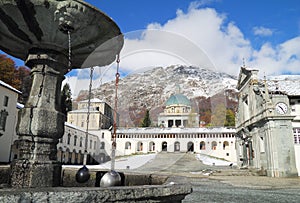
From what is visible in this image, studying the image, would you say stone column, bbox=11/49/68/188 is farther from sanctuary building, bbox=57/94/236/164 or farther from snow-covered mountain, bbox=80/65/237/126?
sanctuary building, bbox=57/94/236/164

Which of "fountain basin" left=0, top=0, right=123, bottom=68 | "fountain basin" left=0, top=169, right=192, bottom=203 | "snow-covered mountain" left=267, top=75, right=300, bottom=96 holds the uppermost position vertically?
"snow-covered mountain" left=267, top=75, right=300, bottom=96

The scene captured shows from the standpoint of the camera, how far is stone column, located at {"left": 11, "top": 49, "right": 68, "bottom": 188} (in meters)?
4.53

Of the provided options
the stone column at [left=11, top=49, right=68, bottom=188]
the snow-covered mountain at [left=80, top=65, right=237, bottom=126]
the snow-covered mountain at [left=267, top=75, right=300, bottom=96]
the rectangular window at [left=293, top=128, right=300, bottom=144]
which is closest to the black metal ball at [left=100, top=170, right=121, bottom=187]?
the stone column at [left=11, top=49, right=68, bottom=188]

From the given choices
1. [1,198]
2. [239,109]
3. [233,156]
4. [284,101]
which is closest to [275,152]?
[284,101]

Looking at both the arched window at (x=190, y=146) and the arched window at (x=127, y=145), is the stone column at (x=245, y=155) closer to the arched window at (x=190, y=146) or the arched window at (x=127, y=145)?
the arched window at (x=190, y=146)

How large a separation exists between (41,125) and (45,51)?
1664 mm

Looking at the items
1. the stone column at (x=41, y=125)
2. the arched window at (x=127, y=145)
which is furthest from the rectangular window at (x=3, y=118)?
the arched window at (x=127, y=145)

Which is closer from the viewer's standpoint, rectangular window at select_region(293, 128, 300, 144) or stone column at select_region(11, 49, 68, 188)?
stone column at select_region(11, 49, 68, 188)

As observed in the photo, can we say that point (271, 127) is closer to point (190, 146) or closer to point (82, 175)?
point (82, 175)

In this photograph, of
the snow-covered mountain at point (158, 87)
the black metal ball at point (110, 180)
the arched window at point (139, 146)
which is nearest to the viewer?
the black metal ball at point (110, 180)

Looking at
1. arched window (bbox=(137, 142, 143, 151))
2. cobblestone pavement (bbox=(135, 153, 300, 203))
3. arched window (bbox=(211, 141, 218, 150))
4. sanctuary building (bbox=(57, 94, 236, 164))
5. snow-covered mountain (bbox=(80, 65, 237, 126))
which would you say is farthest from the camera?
arched window (bbox=(137, 142, 143, 151))

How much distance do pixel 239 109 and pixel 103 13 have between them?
34.9 m

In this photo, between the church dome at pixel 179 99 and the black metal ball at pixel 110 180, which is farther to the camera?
the church dome at pixel 179 99

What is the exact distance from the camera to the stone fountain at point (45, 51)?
4453 millimetres
